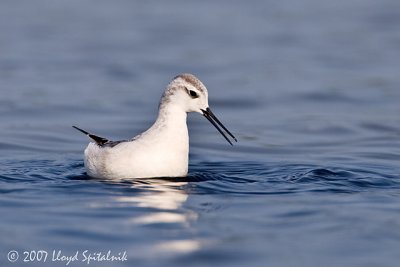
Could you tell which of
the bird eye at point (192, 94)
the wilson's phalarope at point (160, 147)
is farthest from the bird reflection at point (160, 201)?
the bird eye at point (192, 94)

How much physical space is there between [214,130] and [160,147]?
566 centimetres

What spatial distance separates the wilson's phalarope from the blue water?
0.20 metres

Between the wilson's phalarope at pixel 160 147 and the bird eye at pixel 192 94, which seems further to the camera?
the bird eye at pixel 192 94

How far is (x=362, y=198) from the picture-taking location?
476 inches

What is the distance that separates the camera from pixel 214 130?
18109 mm

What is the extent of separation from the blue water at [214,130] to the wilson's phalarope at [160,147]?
0.64 feet

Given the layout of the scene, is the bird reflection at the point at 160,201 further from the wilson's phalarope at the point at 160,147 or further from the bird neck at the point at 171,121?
the bird neck at the point at 171,121

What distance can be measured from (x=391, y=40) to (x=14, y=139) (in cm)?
1299

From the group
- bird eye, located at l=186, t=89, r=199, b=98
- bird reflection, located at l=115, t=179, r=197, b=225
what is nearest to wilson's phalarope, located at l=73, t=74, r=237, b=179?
bird eye, located at l=186, t=89, r=199, b=98

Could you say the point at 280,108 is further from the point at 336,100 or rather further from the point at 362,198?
the point at 362,198

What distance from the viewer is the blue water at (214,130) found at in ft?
33.3

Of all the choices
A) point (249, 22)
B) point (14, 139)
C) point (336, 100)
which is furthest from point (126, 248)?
point (249, 22)

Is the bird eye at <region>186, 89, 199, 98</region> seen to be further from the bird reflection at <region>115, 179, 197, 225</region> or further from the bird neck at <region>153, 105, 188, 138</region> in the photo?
the bird reflection at <region>115, 179, 197, 225</region>

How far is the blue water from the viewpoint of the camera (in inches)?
400
